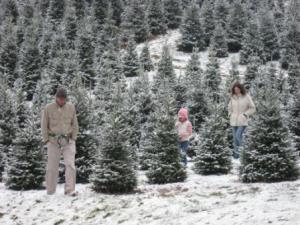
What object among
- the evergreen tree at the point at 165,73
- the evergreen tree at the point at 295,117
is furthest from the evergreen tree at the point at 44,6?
the evergreen tree at the point at 295,117

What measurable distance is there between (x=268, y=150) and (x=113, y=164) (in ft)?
12.6

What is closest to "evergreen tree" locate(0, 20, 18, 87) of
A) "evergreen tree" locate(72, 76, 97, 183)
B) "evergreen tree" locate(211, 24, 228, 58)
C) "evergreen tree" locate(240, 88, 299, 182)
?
"evergreen tree" locate(211, 24, 228, 58)

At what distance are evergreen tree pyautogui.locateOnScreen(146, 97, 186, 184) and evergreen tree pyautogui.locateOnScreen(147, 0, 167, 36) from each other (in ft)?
127

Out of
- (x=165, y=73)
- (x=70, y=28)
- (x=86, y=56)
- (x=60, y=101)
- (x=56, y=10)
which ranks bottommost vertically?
(x=60, y=101)

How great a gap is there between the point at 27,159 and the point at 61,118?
3065 millimetres

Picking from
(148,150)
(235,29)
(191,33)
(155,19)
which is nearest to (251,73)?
(191,33)

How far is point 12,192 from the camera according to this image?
1315cm

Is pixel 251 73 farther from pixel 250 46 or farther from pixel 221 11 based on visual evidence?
pixel 221 11

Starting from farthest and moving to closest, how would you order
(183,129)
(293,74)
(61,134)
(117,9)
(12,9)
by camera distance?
(12,9) → (117,9) → (293,74) → (183,129) → (61,134)

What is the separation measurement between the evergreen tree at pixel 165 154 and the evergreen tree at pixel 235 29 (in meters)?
34.4

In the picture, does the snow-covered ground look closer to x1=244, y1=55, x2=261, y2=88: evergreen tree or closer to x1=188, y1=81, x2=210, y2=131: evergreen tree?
x1=188, y1=81, x2=210, y2=131: evergreen tree

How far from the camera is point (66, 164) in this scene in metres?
11.5

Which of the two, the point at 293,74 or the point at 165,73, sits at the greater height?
the point at 293,74

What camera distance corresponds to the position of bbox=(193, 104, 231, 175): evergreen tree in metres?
15.1
